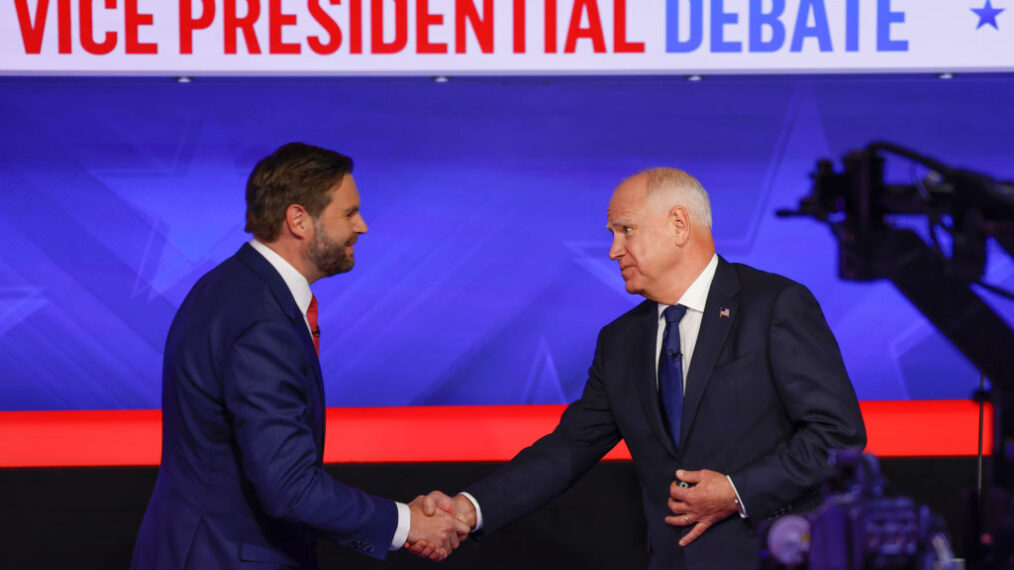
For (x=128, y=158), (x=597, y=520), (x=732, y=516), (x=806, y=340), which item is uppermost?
(x=128, y=158)

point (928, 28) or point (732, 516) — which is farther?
point (928, 28)

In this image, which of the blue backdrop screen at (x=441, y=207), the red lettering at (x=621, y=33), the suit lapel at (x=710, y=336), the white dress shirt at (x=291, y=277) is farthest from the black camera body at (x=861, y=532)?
the blue backdrop screen at (x=441, y=207)

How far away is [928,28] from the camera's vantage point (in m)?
3.17

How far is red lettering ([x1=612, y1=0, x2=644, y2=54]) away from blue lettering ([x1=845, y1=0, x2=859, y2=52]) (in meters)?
0.60

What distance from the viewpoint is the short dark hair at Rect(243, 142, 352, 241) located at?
2.41 metres

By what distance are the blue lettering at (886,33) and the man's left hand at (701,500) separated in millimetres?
1554

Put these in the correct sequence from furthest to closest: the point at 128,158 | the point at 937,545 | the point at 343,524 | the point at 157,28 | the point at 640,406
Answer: the point at 128,158, the point at 157,28, the point at 640,406, the point at 343,524, the point at 937,545

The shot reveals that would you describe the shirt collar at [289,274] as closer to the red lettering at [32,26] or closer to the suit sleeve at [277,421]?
the suit sleeve at [277,421]

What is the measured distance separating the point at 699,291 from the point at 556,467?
0.61m

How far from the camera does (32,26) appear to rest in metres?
3.17

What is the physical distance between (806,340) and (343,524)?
1.07 m

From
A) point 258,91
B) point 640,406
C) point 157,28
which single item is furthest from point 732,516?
point 258,91

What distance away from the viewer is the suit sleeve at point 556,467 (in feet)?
9.06

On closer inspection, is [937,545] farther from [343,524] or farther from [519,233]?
[519,233]
